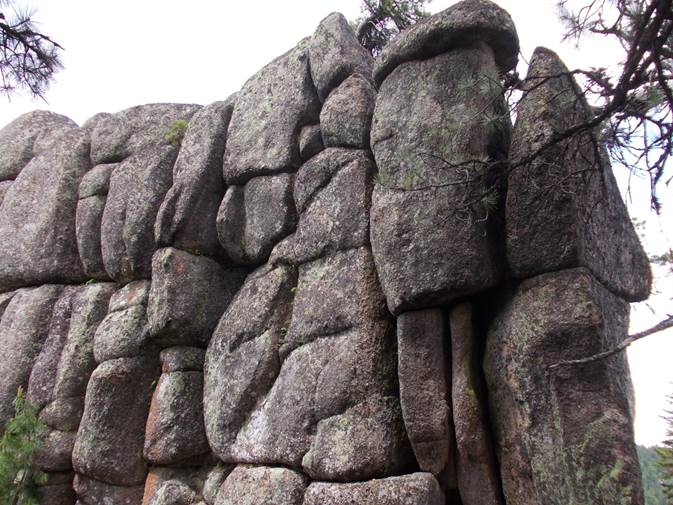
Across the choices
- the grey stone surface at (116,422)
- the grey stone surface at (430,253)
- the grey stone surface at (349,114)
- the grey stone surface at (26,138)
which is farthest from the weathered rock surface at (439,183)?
the grey stone surface at (26,138)

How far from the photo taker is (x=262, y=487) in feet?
27.8

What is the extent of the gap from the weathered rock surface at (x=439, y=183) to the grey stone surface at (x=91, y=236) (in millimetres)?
7840

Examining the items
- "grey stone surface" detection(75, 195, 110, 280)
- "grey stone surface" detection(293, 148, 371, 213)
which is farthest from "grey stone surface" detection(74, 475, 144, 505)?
"grey stone surface" detection(293, 148, 371, 213)

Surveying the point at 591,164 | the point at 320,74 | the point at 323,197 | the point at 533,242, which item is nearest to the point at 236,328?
the point at 323,197

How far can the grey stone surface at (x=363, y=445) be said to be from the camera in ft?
24.5

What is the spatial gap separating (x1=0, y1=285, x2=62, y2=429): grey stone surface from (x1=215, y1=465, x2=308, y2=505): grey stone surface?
6355 mm

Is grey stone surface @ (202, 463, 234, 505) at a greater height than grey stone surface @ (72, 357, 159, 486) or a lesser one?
lesser

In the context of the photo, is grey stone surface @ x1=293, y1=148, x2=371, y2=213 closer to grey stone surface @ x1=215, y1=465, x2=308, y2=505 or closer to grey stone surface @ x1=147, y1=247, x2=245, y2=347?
grey stone surface @ x1=147, y1=247, x2=245, y2=347

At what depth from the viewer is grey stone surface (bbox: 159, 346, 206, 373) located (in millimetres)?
11062

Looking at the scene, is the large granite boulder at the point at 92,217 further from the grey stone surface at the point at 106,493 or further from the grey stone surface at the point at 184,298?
the grey stone surface at the point at 106,493

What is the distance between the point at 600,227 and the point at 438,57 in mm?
3120

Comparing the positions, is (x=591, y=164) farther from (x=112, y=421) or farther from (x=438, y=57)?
(x=112, y=421)

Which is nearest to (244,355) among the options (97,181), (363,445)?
(363,445)

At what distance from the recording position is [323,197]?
31.8 feet
